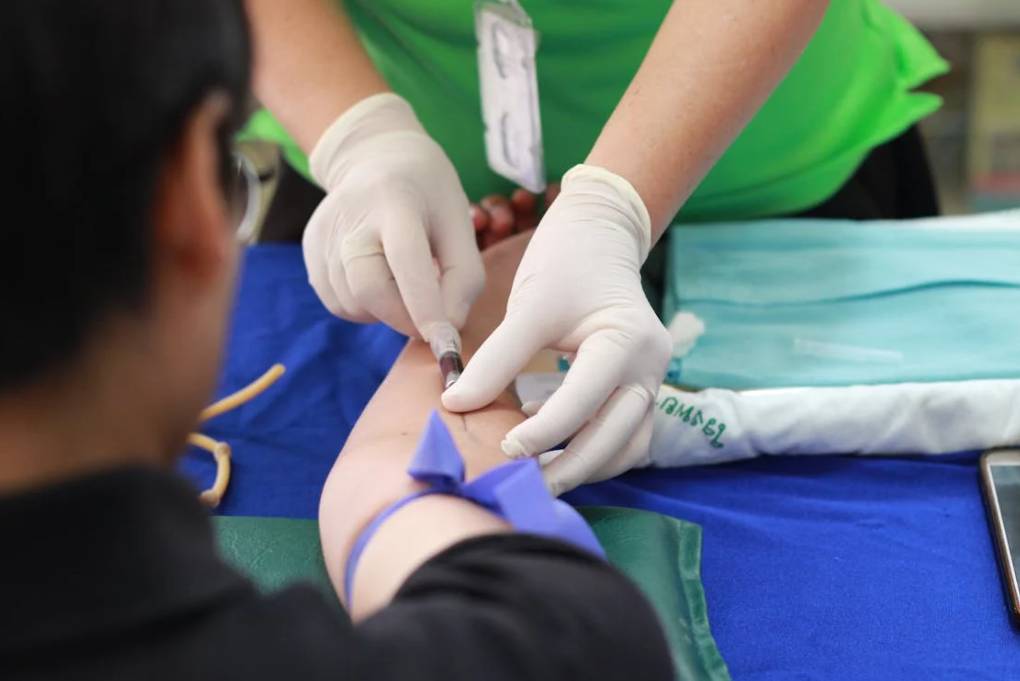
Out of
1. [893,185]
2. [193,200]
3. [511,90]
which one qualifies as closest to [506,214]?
[511,90]

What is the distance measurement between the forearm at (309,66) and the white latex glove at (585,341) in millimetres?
296

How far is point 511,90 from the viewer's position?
1.12 meters

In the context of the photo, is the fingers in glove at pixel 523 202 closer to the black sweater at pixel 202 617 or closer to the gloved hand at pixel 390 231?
the gloved hand at pixel 390 231

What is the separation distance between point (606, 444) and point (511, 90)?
0.37 metres

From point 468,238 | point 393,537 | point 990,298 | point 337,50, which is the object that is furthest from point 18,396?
point 990,298

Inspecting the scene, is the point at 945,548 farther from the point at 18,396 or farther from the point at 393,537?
the point at 18,396

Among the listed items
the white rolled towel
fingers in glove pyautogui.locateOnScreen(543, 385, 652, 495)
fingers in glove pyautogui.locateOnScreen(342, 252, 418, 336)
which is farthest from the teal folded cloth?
fingers in glove pyautogui.locateOnScreen(342, 252, 418, 336)

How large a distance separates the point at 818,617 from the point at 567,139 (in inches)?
26.2

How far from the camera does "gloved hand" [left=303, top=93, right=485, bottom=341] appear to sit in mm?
1070

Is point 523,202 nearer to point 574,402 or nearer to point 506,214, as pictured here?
point 506,214

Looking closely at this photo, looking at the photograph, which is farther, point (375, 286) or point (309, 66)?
point (309, 66)

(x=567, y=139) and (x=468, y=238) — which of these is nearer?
(x=468, y=238)

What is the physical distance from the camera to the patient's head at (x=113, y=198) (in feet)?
1.39

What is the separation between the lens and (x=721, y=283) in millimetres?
1207
